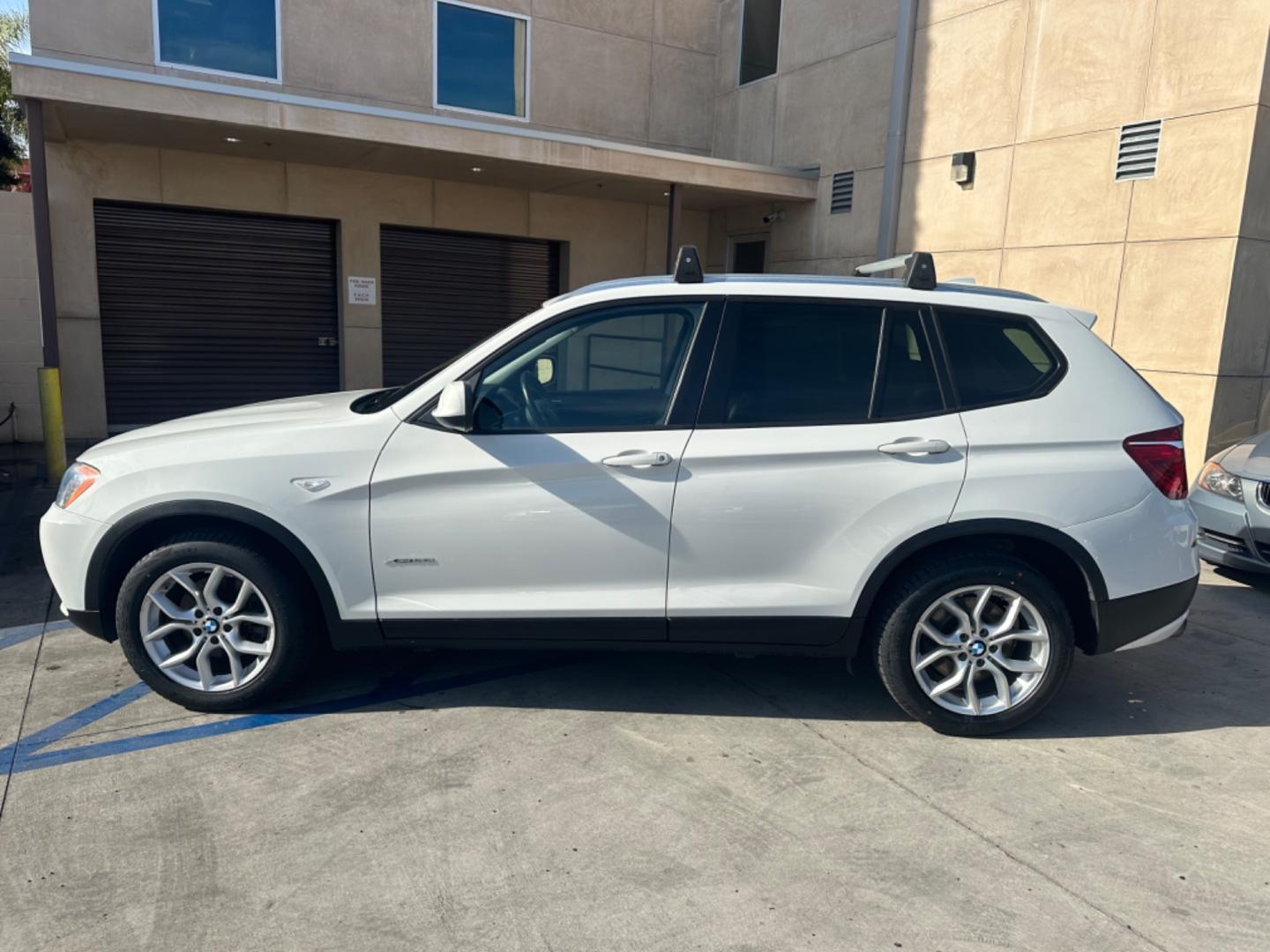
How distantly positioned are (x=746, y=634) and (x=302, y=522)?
73.5 inches

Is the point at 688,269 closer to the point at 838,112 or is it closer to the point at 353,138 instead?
the point at 353,138

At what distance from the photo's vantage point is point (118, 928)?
271 cm

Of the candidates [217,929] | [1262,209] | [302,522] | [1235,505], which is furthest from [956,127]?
[217,929]

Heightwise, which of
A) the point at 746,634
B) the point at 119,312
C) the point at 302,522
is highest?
the point at 119,312

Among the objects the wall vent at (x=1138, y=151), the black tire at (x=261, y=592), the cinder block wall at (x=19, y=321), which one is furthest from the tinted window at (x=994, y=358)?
the cinder block wall at (x=19, y=321)

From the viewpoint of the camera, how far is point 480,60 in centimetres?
1220

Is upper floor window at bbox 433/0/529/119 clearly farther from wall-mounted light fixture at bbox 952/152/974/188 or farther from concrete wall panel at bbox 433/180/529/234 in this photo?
wall-mounted light fixture at bbox 952/152/974/188

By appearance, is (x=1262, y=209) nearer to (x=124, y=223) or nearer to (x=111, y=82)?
(x=111, y=82)

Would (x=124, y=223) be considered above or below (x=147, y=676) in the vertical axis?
above

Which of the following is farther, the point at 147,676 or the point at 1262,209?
the point at 1262,209

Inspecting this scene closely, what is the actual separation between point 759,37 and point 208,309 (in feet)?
26.7

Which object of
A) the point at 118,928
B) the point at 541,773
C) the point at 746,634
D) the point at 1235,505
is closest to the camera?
the point at 118,928

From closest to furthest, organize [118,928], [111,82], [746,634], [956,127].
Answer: [118,928], [746,634], [111,82], [956,127]

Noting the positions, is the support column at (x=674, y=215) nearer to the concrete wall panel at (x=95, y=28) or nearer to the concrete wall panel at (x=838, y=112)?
the concrete wall panel at (x=838, y=112)
